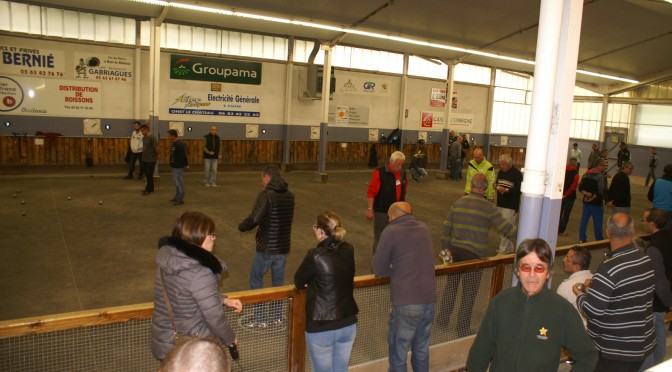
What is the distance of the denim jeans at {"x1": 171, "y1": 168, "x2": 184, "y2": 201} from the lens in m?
11.7

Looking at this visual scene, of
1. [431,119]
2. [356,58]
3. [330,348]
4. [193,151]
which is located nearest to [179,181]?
[193,151]

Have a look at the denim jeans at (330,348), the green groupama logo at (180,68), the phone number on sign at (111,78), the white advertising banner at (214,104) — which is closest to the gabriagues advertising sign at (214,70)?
the green groupama logo at (180,68)

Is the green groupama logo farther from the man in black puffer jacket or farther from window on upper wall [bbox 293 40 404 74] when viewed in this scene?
the man in black puffer jacket

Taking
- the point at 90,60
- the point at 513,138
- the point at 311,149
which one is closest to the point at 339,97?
the point at 311,149

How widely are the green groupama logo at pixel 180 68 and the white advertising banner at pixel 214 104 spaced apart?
2.02 feet

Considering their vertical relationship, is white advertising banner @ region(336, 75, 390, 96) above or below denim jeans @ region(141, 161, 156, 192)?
above

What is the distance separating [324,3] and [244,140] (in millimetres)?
6678

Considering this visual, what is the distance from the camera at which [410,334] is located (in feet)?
13.9

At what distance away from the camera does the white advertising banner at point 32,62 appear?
14.2 m

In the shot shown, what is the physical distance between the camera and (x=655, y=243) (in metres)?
4.73

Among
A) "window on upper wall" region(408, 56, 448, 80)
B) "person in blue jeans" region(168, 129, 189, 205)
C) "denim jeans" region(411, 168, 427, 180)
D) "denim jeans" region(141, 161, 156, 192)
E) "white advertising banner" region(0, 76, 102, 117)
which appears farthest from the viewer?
"window on upper wall" region(408, 56, 448, 80)

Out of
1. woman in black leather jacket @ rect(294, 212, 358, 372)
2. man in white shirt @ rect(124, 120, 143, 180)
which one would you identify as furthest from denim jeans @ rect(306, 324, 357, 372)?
man in white shirt @ rect(124, 120, 143, 180)

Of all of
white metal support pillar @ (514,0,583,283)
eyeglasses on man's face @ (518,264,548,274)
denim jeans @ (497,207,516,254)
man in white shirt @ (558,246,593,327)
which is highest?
white metal support pillar @ (514,0,583,283)

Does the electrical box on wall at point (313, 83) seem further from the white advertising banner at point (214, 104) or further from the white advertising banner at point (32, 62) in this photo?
the white advertising banner at point (32, 62)
